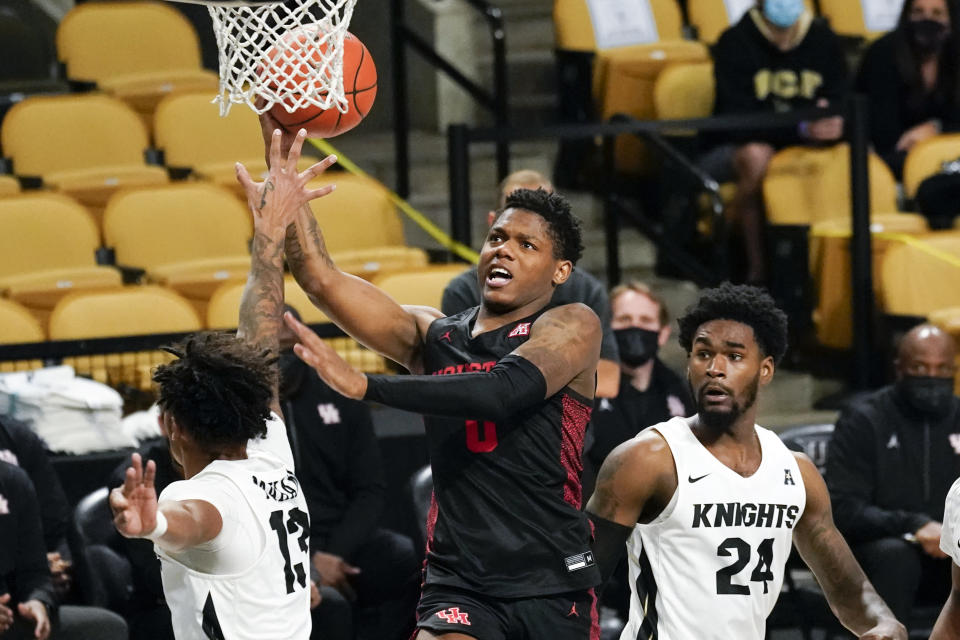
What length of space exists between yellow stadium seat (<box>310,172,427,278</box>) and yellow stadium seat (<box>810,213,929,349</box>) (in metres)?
1.82

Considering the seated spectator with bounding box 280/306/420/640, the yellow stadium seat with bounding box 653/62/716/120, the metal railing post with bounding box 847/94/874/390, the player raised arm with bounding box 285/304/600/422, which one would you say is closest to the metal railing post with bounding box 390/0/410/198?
the yellow stadium seat with bounding box 653/62/716/120

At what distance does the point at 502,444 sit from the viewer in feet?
12.9

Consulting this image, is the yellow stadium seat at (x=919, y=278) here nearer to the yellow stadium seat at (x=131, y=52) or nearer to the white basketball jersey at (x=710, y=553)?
the white basketball jersey at (x=710, y=553)

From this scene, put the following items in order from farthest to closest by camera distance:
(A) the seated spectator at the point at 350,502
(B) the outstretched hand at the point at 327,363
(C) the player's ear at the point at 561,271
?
(A) the seated spectator at the point at 350,502
(C) the player's ear at the point at 561,271
(B) the outstretched hand at the point at 327,363

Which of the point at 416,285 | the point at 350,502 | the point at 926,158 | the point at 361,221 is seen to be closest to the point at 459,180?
the point at 416,285

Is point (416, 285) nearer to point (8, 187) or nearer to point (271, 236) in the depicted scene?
point (8, 187)

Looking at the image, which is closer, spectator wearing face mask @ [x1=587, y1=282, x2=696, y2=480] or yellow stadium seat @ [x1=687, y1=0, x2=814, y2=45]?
spectator wearing face mask @ [x1=587, y1=282, x2=696, y2=480]

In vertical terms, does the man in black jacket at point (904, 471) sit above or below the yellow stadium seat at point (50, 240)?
below

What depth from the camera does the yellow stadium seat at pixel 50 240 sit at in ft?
23.2

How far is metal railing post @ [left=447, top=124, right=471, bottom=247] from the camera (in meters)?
7.06

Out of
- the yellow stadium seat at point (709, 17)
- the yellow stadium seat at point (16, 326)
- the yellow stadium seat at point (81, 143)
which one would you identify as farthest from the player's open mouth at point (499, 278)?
the yellow stadium seat at point (709, 17)

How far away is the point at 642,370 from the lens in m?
6.41

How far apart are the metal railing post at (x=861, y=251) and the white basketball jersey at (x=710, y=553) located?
10.4ft

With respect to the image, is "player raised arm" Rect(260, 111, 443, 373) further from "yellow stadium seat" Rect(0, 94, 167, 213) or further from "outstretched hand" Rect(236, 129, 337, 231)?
"yellow stadium seat" Rect(0, 94, 167, 213)
